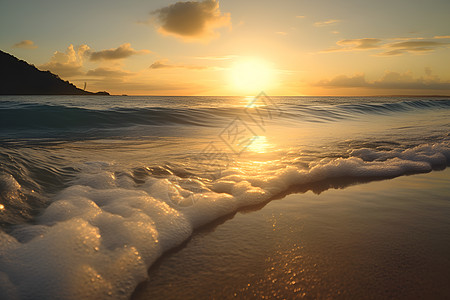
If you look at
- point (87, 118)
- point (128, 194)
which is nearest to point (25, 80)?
point (87, 118)

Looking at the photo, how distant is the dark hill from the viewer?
334ft

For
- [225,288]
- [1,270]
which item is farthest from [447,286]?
[1,270]

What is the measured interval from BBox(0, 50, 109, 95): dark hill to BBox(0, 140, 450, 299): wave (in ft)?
406

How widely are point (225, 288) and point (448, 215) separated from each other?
2.38 meters

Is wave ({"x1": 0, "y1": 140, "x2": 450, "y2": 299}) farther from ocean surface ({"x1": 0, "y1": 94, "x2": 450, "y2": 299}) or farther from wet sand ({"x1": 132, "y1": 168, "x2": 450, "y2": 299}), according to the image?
wet sand ({"x1": 132, "y1": 168, "x2": 450, "y2": 299})

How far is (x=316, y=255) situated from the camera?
1.92m

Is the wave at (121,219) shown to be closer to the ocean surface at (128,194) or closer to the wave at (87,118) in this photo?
the ocean surface at (128,194)

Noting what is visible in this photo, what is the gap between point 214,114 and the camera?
14211 millimetres

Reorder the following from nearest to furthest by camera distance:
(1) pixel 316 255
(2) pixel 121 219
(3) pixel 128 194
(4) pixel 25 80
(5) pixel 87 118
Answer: (1) pixel 316 255
(2) pixel 121 219
(3) pixel 128 194
(5) pixel 87 118
(4) pixel 25 80

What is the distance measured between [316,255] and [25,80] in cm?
13375

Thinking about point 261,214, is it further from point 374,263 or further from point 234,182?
point 374,263

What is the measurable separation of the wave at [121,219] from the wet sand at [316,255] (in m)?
0.19

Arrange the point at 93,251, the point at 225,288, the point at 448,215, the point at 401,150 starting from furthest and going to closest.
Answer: the point at 401,150
the point at 448,215
the point at 93,251
the point at 225,288

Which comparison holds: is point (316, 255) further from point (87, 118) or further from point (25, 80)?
point (25, 80)
